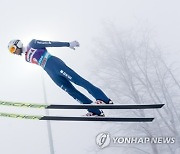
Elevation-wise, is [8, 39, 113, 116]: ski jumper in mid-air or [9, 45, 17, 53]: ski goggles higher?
[9, 45, 17, 53]: ski goggles

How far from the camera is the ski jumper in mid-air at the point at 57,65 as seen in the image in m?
7.41

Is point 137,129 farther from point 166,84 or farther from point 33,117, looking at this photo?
point 33,117

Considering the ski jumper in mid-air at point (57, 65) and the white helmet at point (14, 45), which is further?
the white helmet at point (14, 45)

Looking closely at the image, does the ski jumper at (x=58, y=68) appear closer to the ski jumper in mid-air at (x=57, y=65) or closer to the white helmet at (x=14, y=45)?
the ski jumper in mid-air at (x=57, y=65)

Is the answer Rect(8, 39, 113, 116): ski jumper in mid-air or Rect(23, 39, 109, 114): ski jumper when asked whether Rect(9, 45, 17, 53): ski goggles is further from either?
Rect(23, 39, 109, 114): ski jumper

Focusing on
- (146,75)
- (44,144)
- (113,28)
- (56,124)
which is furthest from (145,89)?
(44,144)

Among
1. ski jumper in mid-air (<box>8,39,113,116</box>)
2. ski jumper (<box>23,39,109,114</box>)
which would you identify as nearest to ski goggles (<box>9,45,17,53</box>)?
ski jumper in mid-air (<box>8,39,113,116</box>)

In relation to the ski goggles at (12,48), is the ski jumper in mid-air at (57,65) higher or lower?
lower

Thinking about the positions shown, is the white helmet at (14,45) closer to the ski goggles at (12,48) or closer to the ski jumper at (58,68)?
the ski goggles at (12,48)

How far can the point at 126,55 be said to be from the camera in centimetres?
1877

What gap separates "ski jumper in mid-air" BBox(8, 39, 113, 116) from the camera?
24.3ft

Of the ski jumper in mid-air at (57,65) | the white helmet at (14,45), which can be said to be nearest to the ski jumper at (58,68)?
the ski jumper in mid-air at (57,65)

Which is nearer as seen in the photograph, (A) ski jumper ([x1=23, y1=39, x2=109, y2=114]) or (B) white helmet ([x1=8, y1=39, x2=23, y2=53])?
(A) ski jumper ([x1=23, y1=39, x2=109, y2=114])

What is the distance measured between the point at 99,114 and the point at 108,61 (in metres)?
11.2
